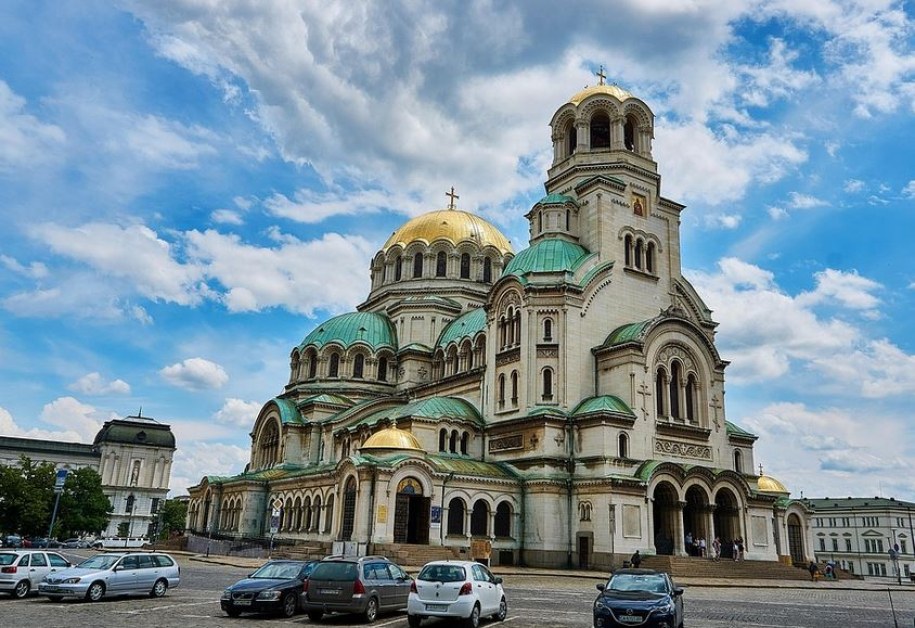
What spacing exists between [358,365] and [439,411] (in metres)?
16.0

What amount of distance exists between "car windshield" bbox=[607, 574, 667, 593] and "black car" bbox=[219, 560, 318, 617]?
757 cm

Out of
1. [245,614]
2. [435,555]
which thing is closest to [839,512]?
[435,555]

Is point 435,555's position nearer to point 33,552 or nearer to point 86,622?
point 33,552

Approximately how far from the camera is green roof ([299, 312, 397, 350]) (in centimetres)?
6147

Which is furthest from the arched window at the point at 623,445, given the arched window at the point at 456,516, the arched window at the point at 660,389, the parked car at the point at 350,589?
the parked car at the point at 350,589

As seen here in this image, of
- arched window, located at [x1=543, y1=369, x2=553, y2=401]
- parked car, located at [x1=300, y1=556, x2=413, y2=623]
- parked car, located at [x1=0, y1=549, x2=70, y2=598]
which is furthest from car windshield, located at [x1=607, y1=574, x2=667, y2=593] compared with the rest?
arched window, located at [x1=543, y1=369, x2=553, y2=401]

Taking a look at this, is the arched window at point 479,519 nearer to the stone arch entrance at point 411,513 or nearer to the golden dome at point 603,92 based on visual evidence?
the stone arch entrance at point 411,513

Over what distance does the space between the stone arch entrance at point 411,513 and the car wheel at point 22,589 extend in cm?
1955

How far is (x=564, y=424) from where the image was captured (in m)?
43.2

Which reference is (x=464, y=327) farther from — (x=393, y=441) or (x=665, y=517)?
(x=665, y=517)

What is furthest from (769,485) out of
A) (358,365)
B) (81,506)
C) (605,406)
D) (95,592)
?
(81,506)

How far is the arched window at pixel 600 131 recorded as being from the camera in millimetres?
53188

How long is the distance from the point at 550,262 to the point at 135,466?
7601 centimetres

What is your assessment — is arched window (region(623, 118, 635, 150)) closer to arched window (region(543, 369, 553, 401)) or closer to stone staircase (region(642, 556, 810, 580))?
arched window (region(543, 369, 553, 401))
